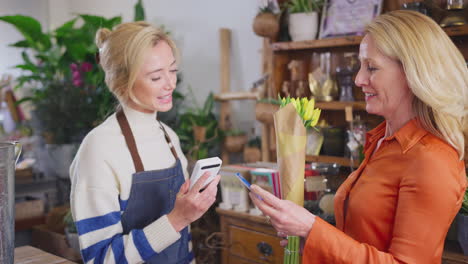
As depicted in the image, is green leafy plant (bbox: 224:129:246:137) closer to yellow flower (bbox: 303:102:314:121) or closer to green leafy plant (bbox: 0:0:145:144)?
green leafy plant (bbox: 0:0:145:144)

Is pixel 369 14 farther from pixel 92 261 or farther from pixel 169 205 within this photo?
pixel 92 261

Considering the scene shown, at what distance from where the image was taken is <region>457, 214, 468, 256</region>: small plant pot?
6.35ft

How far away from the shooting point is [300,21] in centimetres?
292

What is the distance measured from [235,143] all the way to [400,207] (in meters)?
2.46

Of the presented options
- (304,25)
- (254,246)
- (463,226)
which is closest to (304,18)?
(304,25)

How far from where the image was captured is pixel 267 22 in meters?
3.00

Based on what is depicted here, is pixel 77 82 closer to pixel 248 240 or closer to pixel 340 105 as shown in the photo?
pixel 248 240

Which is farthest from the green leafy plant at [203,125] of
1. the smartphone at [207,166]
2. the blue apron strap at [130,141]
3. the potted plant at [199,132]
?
the smartphone at [207,166]

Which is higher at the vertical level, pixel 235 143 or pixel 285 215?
pixel 285 215

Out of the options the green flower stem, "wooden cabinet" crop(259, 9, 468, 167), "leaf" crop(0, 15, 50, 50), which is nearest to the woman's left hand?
the green flower stem

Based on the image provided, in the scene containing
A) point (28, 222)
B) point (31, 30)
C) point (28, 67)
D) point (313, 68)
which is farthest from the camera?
point (28, 67)

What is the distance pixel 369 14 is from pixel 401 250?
1.78 meters

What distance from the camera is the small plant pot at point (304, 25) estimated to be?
290 cm

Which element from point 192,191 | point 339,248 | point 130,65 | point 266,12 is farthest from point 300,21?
point 339,248
